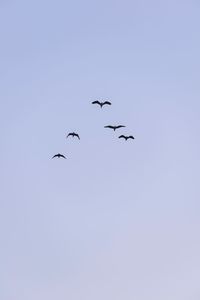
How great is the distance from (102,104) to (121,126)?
597 cm

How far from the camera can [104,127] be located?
199 metres

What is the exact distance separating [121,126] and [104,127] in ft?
11.5

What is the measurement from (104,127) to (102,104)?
15.7ft

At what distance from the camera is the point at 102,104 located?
200 m

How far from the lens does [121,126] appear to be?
199500 millimetres
